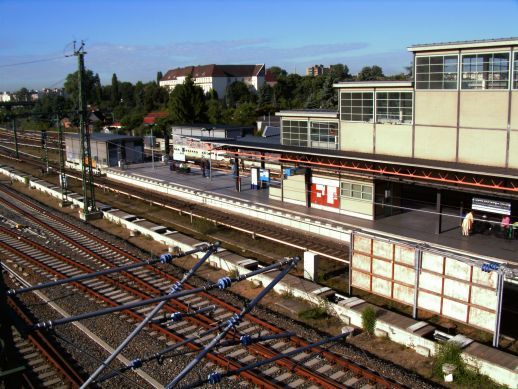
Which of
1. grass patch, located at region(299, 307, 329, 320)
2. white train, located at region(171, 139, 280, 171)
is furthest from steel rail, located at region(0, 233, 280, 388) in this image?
white train, located at region(171, 139, 280, 171)

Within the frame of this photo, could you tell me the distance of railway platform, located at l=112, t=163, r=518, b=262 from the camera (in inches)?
736

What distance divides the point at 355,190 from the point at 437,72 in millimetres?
6338

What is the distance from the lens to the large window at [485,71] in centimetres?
1818

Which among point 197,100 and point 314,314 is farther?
point 197,100

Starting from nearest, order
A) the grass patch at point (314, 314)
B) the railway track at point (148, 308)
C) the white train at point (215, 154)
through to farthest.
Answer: the railway track at point (148, 308), the grass patch at point (314, 314), the white train at point (215, 154)

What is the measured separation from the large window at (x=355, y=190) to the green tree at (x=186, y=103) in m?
41.0

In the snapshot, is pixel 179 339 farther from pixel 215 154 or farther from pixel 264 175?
pixel 215 154

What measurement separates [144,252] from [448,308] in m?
12.2

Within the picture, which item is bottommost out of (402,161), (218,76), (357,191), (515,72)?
(357,191)

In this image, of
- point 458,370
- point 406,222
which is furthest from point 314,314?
point 406,222

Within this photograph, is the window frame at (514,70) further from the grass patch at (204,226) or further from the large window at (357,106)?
the grass patch at (204,226)

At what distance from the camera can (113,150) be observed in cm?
4303

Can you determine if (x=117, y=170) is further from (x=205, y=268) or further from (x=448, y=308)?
(x=448, y=308)

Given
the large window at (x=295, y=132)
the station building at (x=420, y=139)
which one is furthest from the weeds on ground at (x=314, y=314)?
the large window at (x=295, y=132)
